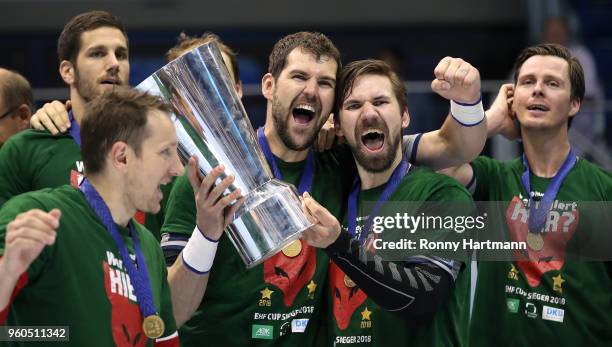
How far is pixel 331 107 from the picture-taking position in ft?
14.2

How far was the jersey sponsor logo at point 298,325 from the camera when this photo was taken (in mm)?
4172

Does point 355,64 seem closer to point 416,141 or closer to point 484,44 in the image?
point 416,141

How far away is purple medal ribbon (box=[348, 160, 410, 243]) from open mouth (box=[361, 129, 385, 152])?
128mm

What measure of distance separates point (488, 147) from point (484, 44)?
4.09 meters

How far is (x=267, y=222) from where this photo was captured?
11.6 ft

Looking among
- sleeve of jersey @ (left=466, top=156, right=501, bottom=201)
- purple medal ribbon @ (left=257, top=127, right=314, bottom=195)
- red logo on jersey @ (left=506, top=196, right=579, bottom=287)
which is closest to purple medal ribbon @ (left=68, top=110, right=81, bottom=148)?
purple medal ribbon @ (left=257, top=127, right=314, bottom=195)

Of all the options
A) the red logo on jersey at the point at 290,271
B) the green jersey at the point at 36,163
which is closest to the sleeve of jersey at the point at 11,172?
the green jersey at the point at 36,163

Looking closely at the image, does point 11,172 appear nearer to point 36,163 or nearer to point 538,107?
point 36,163

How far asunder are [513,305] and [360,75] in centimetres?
129

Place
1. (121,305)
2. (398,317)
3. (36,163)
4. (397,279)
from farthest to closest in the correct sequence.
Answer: (36,163) < (398,317) < (397,279) < (121,305)

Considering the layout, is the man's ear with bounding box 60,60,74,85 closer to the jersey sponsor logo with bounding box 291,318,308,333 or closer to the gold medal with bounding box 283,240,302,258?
the gold medal with bounding box 283,240,302,258

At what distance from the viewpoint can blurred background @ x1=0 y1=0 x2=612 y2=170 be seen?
10.8m

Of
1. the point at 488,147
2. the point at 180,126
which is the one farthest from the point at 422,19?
the point at 180,126

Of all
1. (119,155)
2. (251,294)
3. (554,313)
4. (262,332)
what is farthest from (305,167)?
(554,313)
